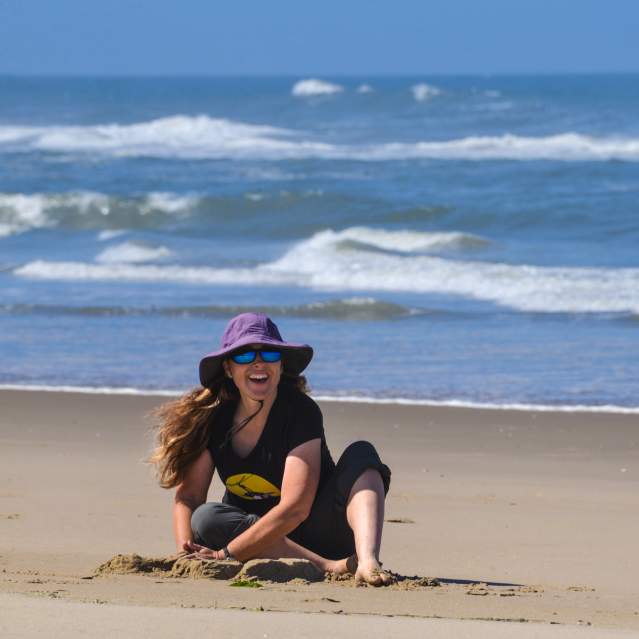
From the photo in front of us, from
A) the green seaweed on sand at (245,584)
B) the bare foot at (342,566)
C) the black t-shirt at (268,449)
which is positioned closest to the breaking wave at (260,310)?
the black t-shirt at (268,449)

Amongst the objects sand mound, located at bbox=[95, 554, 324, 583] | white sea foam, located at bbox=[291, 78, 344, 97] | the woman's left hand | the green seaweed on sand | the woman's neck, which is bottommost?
the green seaweed on sand

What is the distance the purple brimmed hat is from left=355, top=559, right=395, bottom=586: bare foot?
68 cm

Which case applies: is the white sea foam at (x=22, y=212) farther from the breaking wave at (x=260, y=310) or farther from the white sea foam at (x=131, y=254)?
the breaking wave at (x=260, y=310)

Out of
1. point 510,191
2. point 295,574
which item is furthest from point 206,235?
point 295,574

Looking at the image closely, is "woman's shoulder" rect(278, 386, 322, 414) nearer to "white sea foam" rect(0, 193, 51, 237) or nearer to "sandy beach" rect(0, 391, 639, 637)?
"sandy beach" rect(0, 391, 639, 637)

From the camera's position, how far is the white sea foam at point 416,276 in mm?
14875

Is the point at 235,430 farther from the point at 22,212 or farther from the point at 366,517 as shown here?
the point at 22,212

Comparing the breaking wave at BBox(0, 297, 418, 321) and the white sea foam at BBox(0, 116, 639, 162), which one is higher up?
the white sea foam at BBox(0, 116, 639, 162)

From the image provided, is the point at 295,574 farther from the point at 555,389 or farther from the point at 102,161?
the point at 102,161

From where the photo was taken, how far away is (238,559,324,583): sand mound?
4.43 meters

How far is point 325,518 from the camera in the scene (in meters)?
4.70

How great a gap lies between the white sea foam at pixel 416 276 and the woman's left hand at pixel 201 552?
976 centimetres

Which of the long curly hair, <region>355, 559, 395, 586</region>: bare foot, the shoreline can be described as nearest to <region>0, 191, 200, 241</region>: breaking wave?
the shoreline

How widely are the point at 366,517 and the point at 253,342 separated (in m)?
0.67
